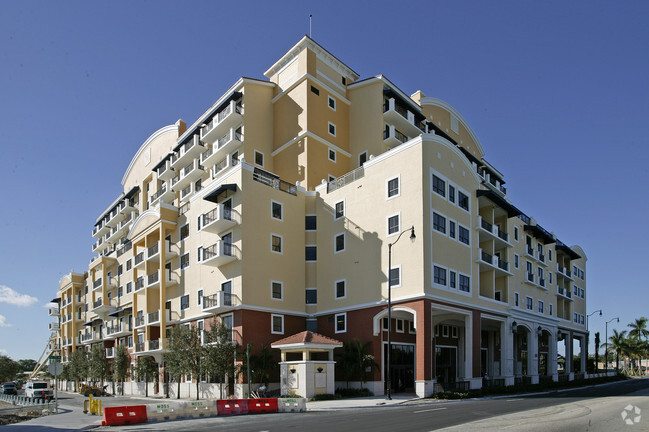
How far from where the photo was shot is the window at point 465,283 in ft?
146

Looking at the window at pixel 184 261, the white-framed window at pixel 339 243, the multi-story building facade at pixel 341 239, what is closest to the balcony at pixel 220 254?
the multi-story building facade at pixel 341 239

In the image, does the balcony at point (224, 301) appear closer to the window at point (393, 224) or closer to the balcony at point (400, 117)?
the window at point (393, 224)

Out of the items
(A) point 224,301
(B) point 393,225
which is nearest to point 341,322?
(B) point 393,225

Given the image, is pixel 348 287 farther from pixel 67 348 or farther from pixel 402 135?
pixel 67 348

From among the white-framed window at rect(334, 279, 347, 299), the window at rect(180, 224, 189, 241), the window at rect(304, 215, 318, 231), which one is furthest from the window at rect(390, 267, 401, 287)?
the window at rect(180, 224, 189, 241)

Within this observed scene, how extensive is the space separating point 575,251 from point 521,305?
97.1 ft

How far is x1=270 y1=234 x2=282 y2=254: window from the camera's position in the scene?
46062 millimetres

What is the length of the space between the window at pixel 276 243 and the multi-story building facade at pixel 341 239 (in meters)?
0.13

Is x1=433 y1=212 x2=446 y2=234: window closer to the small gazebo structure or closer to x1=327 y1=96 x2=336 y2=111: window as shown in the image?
the small gazebo structure

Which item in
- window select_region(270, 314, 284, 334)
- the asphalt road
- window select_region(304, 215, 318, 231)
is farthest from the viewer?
window select_region(304, 215, 318, 231)

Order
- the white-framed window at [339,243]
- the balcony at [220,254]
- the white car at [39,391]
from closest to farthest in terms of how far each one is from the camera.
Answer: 1. the balcony at [220,254]
2. the white-framed window at [339,243]
3. the white car at [39,391]

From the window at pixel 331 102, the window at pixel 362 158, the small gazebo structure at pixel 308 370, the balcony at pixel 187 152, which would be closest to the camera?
the small gazebo structure at pixel 308 370

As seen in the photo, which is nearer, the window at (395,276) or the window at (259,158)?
the window at (395,276)

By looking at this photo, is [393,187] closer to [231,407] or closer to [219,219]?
[219,219]
